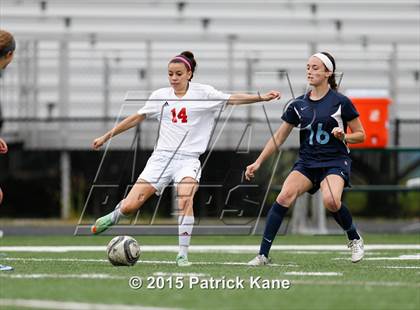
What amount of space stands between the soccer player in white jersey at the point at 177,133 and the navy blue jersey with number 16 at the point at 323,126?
30 centimetres

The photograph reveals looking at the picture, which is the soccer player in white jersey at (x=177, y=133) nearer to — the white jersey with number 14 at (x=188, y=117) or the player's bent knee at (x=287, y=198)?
the white jersey with number 14 at (x=188, y=117)

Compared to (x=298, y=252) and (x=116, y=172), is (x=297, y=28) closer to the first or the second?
(x=116, y=172)

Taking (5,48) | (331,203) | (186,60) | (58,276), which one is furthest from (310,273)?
(5,48)

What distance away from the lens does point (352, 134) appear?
777 cm

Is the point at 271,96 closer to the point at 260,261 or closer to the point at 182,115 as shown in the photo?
the point at 182,115

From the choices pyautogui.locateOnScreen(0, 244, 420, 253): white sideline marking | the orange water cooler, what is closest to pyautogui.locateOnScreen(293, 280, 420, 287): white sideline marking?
pyautogui.locateOnScreen(0, 244, 420, 253): white sideline marking

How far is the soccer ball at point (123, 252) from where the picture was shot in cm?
738

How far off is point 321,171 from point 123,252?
5.53 feet

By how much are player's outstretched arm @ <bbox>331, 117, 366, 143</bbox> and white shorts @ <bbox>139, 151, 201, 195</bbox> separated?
3.69 feet

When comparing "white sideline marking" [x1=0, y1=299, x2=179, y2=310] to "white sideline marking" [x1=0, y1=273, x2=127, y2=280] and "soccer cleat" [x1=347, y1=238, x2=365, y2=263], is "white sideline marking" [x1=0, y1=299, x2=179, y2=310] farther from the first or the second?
"soccer cleat" [x1=347, y1=238, x2=365, y2=263]

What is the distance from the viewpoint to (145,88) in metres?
16.4

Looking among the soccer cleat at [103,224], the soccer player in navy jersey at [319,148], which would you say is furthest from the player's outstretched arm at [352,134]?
the soccer cleat at [103,224]

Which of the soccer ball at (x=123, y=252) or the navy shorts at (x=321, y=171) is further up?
the navy shorts at (x=321, y=171)

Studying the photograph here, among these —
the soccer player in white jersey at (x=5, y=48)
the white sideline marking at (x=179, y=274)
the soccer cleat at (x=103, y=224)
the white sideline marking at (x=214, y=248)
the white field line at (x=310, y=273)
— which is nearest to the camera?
the white sideline marking at (x=179, y=274)
